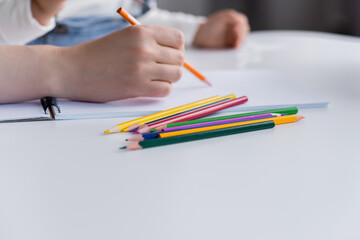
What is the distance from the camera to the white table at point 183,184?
25cm

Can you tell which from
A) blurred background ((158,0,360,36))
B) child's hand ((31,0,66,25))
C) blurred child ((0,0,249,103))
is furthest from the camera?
blurred background ((158,0,360,36))

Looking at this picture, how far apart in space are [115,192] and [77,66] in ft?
0.69

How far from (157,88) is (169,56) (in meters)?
0.04

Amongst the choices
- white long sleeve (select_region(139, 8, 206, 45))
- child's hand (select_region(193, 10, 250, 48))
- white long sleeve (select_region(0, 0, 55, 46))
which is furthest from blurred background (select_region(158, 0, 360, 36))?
white long sleeve (select_region(0, 0, 55, 46))

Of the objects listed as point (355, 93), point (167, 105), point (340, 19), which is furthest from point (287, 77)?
Result: point (340, 19)

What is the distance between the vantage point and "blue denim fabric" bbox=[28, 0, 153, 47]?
834mm

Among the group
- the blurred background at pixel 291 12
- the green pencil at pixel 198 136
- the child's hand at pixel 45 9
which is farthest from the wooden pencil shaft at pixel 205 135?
the blurred background at pixel 291 12

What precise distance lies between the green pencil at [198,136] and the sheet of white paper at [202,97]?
0.19 ft

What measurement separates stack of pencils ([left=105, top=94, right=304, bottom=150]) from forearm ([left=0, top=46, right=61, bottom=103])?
112mm

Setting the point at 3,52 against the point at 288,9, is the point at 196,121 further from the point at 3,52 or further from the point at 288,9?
the point at 288,9

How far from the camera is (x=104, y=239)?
9.3 inches

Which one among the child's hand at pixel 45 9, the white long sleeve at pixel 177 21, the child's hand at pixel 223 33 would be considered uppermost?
the white long sleeve at pixel 177 21

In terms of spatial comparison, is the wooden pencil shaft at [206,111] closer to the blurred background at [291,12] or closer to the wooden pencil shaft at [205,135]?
the wooden pencil shaft at [205,135]

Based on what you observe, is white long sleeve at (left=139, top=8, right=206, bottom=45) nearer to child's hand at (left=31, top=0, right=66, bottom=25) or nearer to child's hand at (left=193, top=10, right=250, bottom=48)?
child's hand at (left=193, top=10, right=250, bottom=48)
